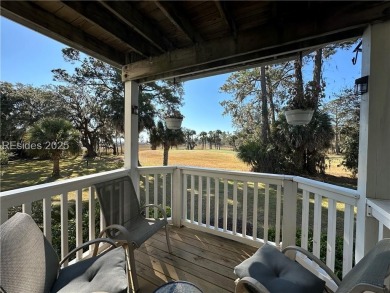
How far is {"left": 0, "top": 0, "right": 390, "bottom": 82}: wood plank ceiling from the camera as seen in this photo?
5.47 ft

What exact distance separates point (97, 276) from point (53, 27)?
2.21 meters

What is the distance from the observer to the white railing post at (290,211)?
2221 millimetres

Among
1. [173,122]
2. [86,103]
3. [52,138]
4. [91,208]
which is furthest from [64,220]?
[86,103]

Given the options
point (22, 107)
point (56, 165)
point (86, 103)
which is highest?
point (86, 103)

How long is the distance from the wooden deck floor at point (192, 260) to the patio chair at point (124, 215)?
0.19 m

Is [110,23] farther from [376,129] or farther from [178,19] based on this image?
[376,129]

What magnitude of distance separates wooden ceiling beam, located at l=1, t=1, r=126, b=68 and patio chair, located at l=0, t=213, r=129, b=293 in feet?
5.37

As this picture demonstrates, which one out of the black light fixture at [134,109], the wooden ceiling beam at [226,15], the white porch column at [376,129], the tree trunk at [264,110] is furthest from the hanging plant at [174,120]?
the tree trunk at [264,110]

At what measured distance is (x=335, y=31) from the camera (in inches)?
65.8

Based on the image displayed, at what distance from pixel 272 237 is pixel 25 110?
1250 cm

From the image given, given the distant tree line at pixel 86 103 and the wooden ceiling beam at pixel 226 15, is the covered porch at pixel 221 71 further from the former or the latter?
the distant tree line at pixel 86 103

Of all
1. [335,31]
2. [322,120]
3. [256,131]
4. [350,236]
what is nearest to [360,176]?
[350,236]

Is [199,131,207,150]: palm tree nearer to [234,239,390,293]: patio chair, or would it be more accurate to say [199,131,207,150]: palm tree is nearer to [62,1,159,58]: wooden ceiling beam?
[62,1,159,58]: wooden ceiling beam

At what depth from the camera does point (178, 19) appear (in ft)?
6.09
